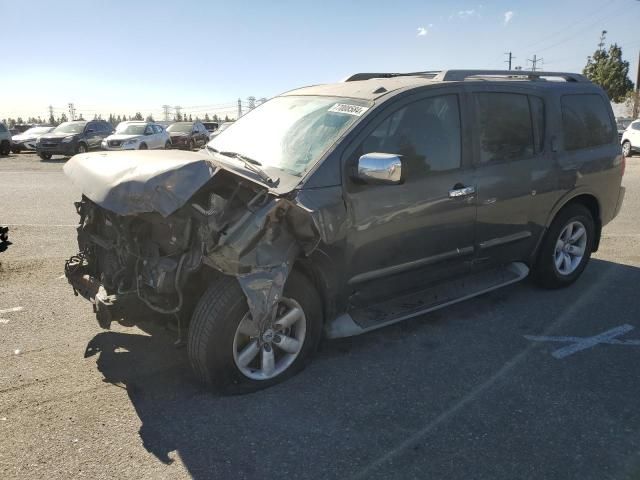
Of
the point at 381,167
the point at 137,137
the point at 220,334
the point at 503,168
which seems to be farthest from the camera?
the point at 137,137

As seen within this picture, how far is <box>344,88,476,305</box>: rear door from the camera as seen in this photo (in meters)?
3.49

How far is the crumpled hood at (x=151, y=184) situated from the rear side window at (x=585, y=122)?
3.43 metres

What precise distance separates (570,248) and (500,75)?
1.83 metres

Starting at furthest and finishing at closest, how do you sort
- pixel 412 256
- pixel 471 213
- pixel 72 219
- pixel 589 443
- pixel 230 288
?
pixel 72 219 → pixel 471 213 → pixel 412 256 → pixel 230 288 → pixel 589 443

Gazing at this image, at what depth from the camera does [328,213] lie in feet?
10.6

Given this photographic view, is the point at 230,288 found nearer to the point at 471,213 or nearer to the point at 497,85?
the point at 471,213

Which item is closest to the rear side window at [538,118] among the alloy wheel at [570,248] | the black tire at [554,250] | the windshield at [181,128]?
the black tire at [554,250]

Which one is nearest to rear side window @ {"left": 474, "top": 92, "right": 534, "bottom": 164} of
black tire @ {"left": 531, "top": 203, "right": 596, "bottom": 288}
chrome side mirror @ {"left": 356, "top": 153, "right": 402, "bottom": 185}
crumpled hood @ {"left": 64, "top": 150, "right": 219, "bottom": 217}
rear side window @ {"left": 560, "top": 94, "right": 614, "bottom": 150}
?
rear side window @ {"left": 560, "top": 94, "right": 614, "bottom": 150}

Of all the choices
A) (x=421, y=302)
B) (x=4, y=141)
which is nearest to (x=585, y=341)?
(x=421, y=302)

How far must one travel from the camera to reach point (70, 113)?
71812mm

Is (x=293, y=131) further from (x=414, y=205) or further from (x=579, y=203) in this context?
(x=579, y=203)

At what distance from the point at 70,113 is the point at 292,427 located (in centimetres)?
7867

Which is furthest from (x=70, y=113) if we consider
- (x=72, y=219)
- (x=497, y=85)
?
(x=497, y=85)

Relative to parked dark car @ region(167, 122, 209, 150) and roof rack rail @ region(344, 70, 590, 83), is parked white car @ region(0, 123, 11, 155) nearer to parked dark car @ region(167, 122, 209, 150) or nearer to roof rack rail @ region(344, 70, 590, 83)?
parked dark car @ region(167, 122, 209, 150)
